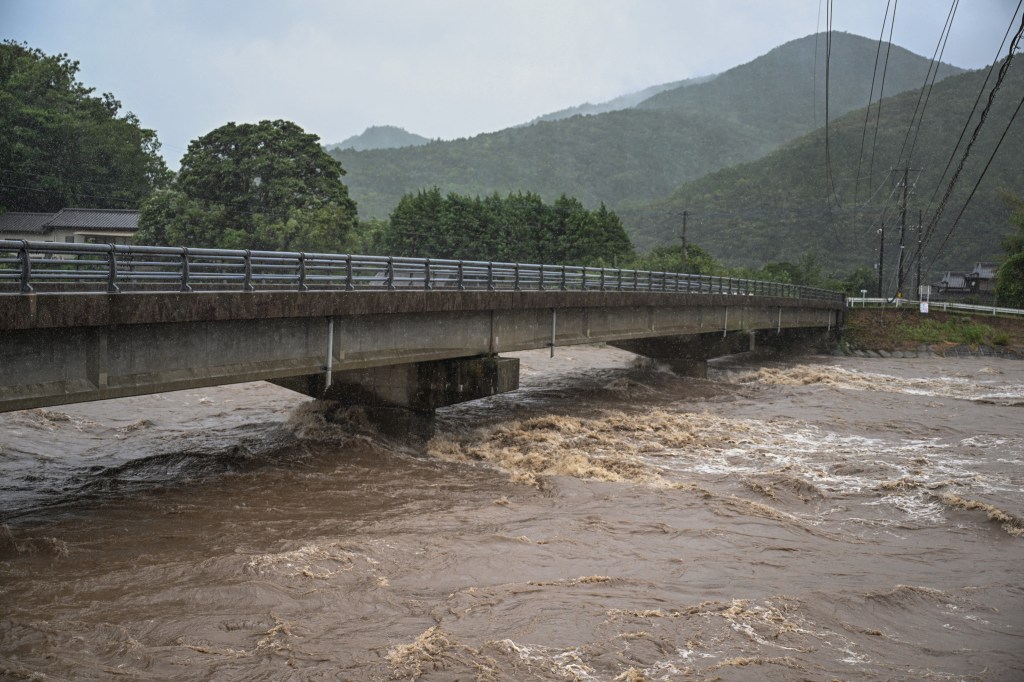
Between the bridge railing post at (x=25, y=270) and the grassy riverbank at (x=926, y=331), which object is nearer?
the bridge railing post at (x=25, y=270)

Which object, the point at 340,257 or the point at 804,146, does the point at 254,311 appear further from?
the point at 804,146

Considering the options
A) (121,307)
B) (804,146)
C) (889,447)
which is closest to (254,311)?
(121,307)

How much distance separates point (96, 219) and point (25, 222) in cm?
447

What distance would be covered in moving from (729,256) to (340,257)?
111714 mm

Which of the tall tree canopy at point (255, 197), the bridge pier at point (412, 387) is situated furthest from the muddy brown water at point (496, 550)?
the tall tree canopy at point (255, 197)

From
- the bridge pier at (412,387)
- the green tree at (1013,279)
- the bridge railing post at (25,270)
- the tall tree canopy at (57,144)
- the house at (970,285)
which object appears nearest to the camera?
the bridge railing post at (25,270)

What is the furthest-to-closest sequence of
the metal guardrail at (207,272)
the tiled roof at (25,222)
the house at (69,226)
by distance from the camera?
1. the tiled roof at (25,222)
2. the house at (69,226)
3. the metal guardrail at (207,272)

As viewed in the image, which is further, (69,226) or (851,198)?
(851,198)

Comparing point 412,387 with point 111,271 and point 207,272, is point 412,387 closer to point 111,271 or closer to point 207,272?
point 207,272

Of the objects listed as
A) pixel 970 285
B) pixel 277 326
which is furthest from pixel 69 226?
pixel 970 285

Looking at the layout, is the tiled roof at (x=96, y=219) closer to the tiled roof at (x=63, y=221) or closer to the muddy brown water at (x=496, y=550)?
the tiled roof at (x=63, y=221)

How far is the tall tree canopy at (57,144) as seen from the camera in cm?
6050

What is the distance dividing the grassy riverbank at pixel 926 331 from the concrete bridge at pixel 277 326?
32.9 m

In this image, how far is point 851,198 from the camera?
137125 mm
